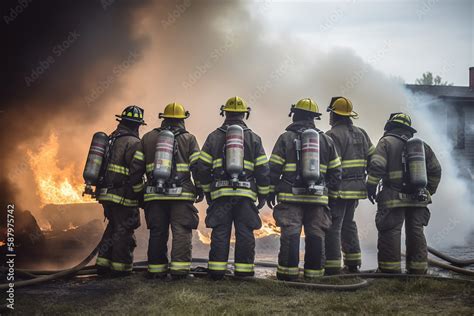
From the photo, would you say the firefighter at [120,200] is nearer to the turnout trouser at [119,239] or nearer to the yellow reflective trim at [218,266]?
the turnout trouser at [119,239]

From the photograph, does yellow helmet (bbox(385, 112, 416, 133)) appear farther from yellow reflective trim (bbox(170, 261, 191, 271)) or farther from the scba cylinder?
the scba cylinder

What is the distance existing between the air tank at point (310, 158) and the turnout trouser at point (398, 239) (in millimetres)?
1306

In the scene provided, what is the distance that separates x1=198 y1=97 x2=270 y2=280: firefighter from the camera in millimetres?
5891

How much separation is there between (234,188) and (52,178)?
9351mm

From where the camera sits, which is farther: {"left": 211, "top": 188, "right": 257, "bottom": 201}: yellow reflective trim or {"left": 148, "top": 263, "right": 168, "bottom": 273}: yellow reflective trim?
{"left": 148, "top": 263, "right": 168, "bottom": 273}: yellow reflective trim

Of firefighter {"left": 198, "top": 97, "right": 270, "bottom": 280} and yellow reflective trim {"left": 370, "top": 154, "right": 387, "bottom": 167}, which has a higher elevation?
yellow reflective trim {"left": 370, "top": 154, "right": 387, "bottom": 167}

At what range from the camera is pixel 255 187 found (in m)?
6.13

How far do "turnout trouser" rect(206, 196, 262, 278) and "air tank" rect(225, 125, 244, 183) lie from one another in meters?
0.39

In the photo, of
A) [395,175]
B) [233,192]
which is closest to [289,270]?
[233,192]

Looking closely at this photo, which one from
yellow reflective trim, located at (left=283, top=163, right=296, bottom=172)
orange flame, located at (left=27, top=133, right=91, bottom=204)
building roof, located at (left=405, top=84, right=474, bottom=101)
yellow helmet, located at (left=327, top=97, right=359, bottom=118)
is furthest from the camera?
building roof, located at (left=405, top=84, right=474, bottom=101)

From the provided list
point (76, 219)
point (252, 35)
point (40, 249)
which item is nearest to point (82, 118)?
point (76, 219)

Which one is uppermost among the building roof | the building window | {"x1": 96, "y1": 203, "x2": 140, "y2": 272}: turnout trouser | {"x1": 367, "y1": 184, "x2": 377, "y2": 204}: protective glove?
the building roof

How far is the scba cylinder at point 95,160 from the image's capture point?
639cm

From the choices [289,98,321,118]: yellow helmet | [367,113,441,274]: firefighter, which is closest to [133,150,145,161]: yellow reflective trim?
[289,98,321,118]: yellow helmet
